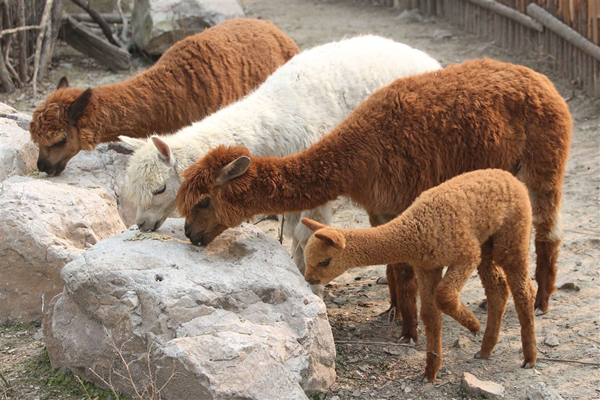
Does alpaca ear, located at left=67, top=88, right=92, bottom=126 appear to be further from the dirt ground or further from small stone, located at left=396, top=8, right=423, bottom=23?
small stone, located at left=396, top=8, right=423, bottom=23

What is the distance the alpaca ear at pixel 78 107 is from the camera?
22.3 feet

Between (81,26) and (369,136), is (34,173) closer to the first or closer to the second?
(369,136)

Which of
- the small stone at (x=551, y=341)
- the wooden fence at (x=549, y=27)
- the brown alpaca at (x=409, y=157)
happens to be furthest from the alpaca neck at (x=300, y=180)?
the wooden fence at (x=549, y=27)

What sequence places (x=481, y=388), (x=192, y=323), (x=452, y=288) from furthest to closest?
1. (x=481, y=388)
2. (x=452, y=288)
3. (x=192, y=323)

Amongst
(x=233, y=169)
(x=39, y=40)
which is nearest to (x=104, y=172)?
(x=233, y=169)

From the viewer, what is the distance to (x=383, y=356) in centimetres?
530

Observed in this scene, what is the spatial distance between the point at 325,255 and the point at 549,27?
6859mm

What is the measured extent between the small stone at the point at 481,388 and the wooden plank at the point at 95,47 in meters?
8.61

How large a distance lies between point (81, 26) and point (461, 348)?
29.3ft

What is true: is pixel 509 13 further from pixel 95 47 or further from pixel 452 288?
pixel 452 288

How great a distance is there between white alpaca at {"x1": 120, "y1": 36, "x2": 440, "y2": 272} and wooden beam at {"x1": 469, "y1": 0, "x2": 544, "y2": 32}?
4444 millimetres

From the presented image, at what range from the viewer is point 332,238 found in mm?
4430

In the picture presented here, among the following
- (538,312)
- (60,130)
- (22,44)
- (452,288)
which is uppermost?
(22,44)

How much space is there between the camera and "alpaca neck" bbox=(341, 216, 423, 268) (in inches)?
180
